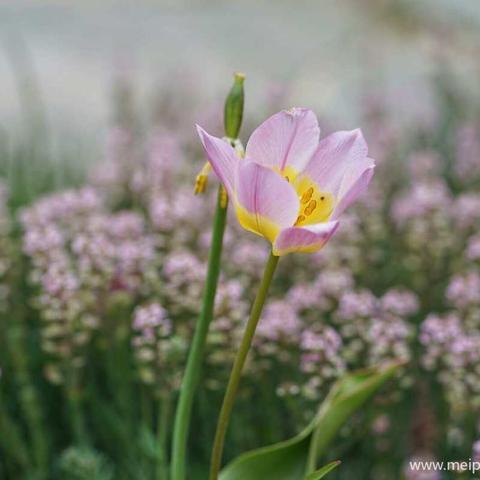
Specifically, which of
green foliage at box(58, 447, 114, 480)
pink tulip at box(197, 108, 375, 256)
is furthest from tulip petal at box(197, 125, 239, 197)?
green foliage at box(58, 447, 114, 480)

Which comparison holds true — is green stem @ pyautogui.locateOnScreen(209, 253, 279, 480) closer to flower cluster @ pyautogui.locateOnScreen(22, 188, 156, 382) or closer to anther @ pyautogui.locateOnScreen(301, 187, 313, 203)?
anther @ pyautogui.locateOnScreen(301, 187, 313, 203)

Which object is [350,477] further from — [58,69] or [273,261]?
[58,69]

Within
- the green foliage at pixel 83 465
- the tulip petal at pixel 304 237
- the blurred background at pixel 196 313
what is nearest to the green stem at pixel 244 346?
the tulip petal at pixel 304 237

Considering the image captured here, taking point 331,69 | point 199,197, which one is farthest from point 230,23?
point 199,197

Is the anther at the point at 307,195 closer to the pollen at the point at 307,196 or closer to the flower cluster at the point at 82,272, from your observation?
the pollen at the point at 307,196

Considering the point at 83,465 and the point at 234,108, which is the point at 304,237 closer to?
the point at 234,108

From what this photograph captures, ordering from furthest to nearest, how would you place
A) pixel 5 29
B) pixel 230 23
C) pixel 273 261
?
pixel 230 23 → pixel 5 29 → pixel 273 261

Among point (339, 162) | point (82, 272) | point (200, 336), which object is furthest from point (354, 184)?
point (82, 272)
